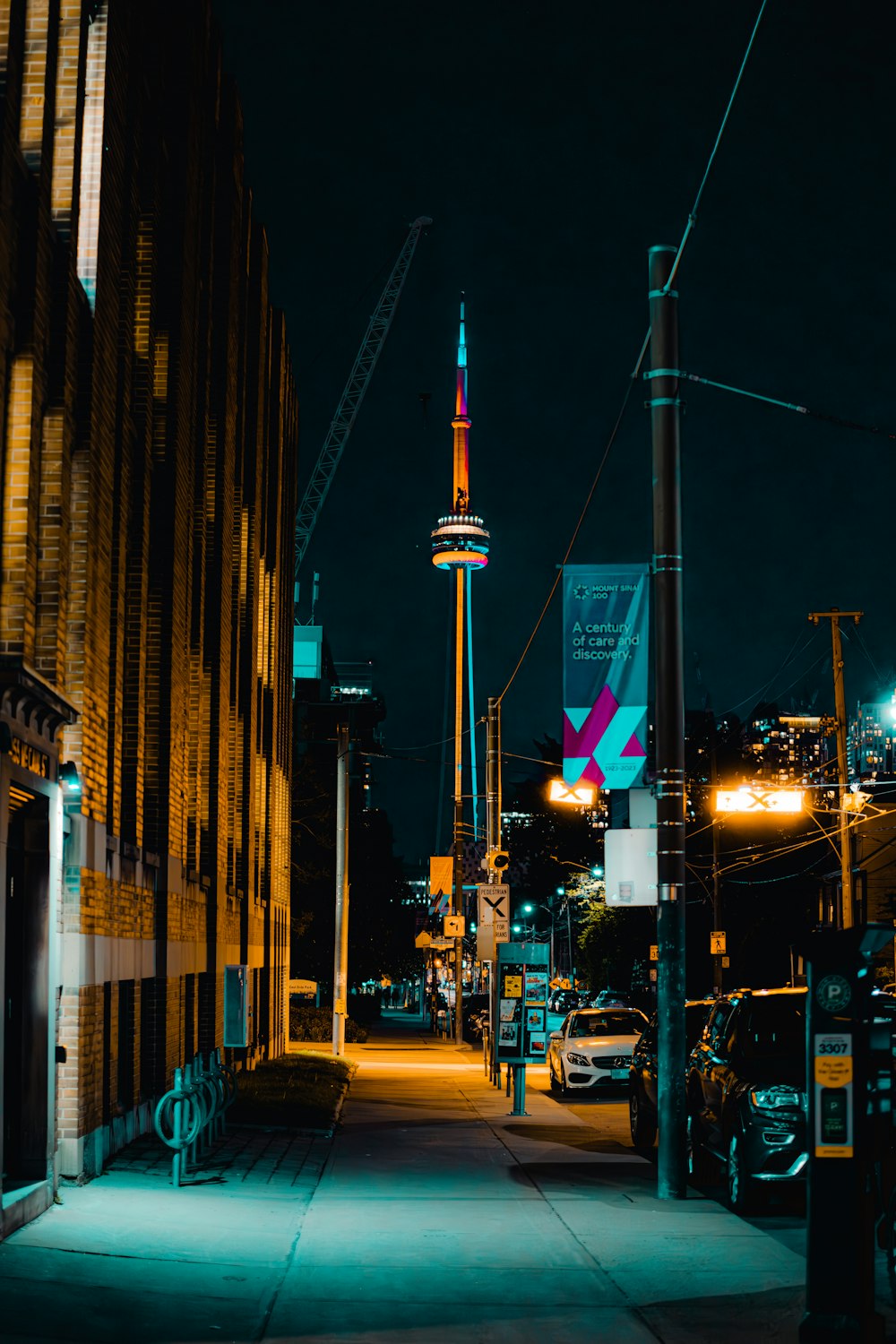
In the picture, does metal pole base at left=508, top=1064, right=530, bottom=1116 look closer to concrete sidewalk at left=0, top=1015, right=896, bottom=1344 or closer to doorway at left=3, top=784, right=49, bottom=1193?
concrete sidewalk at left=0, top=1015, right=896, bottom=1344

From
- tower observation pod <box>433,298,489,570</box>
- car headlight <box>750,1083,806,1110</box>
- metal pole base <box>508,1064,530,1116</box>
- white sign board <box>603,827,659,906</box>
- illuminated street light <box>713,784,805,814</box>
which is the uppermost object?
tower observation pod <box>433,298,489,570</box>

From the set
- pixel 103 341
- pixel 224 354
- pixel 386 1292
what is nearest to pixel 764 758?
pixel 224 354

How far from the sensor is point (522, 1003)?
26.4 metres

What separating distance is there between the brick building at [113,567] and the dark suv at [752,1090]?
555cm

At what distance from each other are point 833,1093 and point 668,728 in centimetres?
660

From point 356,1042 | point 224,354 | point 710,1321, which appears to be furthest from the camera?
point 356,1042

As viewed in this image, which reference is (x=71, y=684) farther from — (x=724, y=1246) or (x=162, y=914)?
(x=724, y=1246)

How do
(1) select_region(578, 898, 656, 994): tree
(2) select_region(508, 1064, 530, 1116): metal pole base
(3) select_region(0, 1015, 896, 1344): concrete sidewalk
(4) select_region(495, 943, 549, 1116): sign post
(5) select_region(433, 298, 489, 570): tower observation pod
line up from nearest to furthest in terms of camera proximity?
1. (3) select_region(0, 1015, 896, 1344): concrete sidewalk
2. (2) select_region(508, 1064, 530, 1116): metal pole base
3. (4) select_region(495, 943, 549, 1116): sign post
4. (1) select_region(578, 898, 656, 994): tree
5. (5) select_region(433, 298, 489, 570): tower observation pod

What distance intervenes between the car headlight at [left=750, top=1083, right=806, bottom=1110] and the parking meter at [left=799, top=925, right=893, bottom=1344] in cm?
471

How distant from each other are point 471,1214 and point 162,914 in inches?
286

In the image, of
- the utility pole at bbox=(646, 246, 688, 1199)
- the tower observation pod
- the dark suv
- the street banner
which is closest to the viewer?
the dark suv

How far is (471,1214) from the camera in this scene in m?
13.6

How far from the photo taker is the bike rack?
46.8 feet

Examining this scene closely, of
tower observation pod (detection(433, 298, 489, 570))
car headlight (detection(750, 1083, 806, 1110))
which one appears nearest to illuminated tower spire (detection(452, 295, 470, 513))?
tower observation pod (detection(433, 298, 489, 570))
